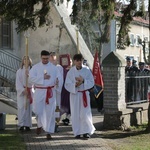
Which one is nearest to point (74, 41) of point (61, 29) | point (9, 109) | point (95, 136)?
point (61, 29)

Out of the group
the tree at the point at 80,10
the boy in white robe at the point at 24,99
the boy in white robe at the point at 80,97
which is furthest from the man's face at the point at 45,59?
the tree at the point at 80,10

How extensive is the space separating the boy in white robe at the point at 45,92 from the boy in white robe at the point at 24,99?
3.55ft

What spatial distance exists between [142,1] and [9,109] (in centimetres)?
690

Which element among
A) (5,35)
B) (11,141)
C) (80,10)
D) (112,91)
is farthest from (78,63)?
(5,35)

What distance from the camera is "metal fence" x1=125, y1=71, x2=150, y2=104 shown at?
1357 centimetres

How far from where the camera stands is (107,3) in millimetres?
12125

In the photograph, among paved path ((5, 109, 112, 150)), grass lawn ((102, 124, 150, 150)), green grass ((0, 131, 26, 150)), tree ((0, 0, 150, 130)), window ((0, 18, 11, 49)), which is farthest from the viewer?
window ((0, 18, 11, 49))

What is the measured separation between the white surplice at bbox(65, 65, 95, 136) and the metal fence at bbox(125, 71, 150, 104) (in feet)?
10.8

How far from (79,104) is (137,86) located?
4.42 m

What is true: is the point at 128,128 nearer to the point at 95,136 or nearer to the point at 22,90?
the point at 95,136

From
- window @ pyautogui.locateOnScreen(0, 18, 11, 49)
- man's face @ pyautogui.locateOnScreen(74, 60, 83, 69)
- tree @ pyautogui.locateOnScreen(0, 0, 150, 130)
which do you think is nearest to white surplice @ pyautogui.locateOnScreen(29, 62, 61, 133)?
man's face @ pyautogui.locateOnScreen(74, 60, 83, 69)

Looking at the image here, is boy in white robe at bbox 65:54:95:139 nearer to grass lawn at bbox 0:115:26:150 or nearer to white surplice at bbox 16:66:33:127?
grass lawn at bbox 0:115:26:150

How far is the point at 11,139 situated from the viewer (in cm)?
976

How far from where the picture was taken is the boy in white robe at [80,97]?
10.1 metres
